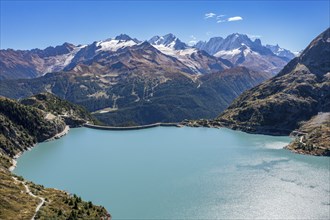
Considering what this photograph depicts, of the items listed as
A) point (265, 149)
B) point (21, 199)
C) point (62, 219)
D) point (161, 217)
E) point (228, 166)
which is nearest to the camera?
point (62, 219)

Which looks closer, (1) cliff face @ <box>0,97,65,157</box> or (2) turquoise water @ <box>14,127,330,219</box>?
(2) turquoise water @ <box>14,127,330,219</box>

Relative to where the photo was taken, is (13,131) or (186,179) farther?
(13,131)

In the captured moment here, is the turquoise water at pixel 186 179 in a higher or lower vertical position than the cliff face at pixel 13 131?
lower

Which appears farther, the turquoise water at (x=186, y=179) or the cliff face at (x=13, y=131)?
the cliff face at (x=13, y=131)

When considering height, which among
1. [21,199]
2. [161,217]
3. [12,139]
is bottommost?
[161,217]

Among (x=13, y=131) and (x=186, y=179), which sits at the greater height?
(x=13, y=131)

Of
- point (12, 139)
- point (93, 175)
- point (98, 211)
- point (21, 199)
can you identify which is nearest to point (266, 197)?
point (98, 211)

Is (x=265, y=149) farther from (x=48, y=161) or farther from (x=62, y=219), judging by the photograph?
(x=62, y=219)

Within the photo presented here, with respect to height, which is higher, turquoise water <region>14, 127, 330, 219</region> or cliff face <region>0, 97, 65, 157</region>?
cliff face <region>0, 97, 65, 157</region>
